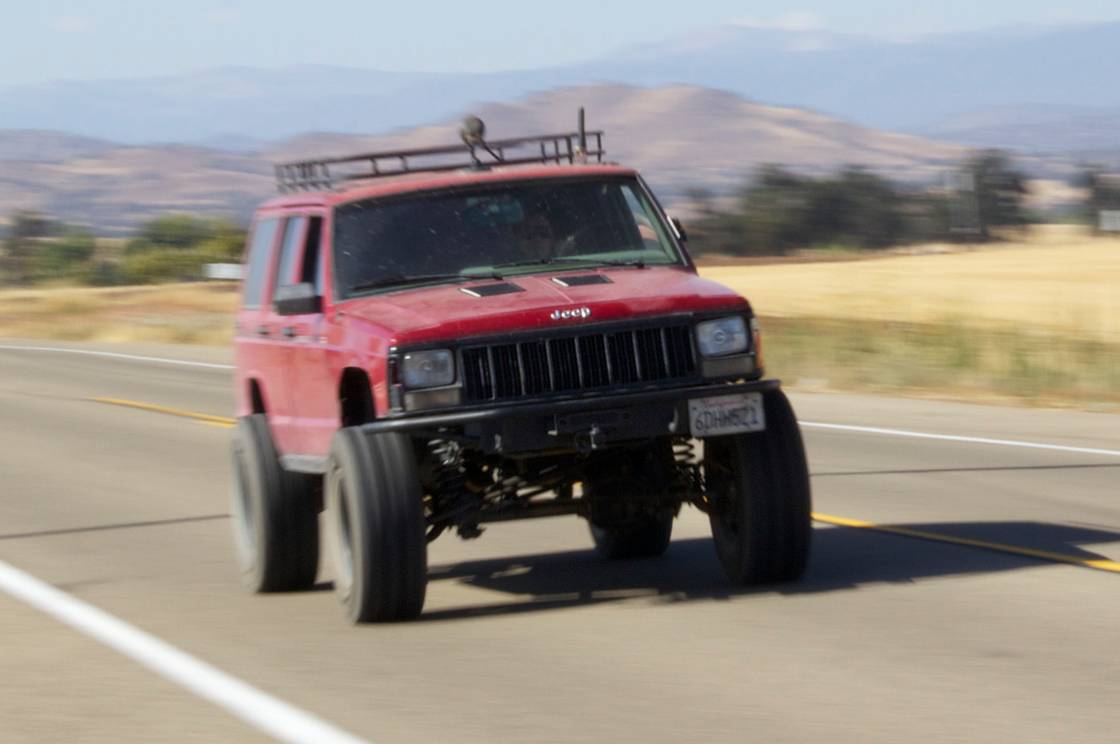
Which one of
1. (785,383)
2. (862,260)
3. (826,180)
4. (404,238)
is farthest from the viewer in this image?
(826,180)

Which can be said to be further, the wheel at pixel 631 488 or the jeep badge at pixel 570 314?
the wheel at pixel 631 488

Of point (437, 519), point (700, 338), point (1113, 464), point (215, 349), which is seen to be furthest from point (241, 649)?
point (215, 349)

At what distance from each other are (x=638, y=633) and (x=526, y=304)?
1.48 metres

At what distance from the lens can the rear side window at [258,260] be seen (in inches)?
413

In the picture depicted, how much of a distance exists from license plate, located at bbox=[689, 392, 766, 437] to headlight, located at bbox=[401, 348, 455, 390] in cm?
103

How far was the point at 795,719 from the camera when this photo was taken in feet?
21.5

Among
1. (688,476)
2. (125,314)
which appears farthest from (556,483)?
(125,314)

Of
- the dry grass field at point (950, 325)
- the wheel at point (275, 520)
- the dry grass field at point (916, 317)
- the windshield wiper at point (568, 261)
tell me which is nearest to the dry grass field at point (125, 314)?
the dry grass field at point (916, 317)

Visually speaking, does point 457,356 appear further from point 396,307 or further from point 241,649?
point 241,649

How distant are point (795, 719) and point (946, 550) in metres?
3.90

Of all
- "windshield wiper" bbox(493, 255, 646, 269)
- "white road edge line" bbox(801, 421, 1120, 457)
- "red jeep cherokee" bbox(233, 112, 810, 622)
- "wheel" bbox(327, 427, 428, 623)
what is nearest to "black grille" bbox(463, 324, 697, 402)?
"red jeep cherokee" bbox(233, 112, 810, 622)

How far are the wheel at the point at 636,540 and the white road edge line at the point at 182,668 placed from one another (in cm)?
261

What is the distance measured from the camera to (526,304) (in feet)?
28.1

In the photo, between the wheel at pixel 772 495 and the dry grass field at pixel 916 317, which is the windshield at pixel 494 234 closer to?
the wheel at pixel 772 495
